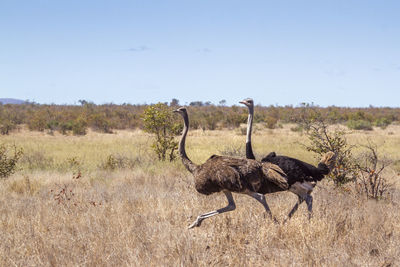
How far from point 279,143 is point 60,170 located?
14.6 meters

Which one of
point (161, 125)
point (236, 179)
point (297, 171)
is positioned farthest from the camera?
point (161, 125)

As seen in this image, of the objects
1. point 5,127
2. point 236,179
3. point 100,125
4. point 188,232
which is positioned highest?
point 100,125

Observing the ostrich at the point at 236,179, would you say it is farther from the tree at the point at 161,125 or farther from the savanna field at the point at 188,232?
the tree at the point at 161,125

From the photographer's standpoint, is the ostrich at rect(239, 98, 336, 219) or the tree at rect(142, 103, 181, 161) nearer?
the ostrich at rect(239, 98, 336, 219)

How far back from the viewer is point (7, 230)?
5.86 metres

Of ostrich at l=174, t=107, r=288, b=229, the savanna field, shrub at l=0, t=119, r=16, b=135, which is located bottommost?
the savanna field

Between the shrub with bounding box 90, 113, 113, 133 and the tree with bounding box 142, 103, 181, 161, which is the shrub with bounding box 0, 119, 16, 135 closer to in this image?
the shrub with bounding box 90, 113, 113, 133

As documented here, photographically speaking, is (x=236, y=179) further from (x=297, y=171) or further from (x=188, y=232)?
(x=297, y=171)

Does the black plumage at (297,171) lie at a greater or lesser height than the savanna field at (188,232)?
greater

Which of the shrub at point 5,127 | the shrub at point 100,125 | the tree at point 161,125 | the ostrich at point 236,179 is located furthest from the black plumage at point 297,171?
the shrub at point 100,125

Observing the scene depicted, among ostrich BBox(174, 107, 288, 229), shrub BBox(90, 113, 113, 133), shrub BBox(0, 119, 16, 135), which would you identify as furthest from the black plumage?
shrub BBox(90, 113, 113, 133)

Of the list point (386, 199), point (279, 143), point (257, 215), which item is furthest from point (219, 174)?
point (279, 143)

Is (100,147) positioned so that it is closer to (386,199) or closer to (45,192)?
(45,192)

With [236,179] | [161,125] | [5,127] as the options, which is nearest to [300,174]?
[236,179]
